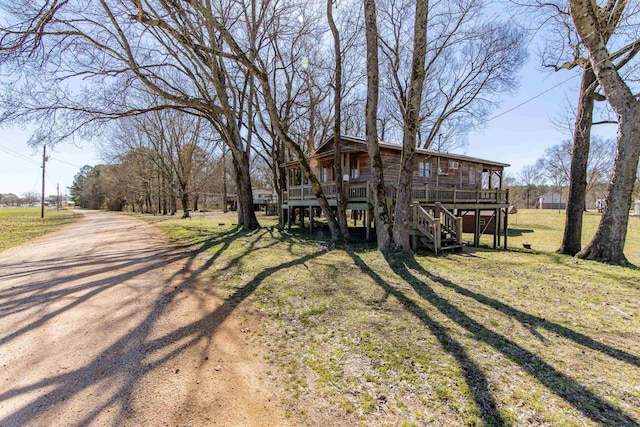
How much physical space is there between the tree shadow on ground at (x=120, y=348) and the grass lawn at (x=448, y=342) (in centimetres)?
65

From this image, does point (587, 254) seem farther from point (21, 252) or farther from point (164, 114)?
point (164, 114)

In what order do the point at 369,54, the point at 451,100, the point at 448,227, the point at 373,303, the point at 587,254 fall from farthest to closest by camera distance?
the point at 451,100 → the point at 448,227 → the point at 369,54 → the point at 587,254 → the point at 373,303

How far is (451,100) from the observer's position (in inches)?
883

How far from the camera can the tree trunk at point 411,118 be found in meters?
7.62

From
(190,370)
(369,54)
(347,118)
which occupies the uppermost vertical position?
(347,118)

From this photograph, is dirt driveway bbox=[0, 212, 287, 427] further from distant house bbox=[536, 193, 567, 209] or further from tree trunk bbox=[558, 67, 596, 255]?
distant house bbox=[536, 193, 567, 209]

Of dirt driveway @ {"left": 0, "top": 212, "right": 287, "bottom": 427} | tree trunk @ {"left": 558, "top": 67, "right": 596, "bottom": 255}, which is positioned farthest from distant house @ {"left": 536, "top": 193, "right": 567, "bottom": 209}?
dirt driveway @ {"left": 0, "top": 212, "right": 287, "bottom": 427}

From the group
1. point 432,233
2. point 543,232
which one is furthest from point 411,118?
point 543,232

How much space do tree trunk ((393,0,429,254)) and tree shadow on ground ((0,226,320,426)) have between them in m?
4.09

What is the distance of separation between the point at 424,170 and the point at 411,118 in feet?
33.8

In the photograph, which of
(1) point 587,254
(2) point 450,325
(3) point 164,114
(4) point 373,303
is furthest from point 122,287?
(3) point 164,114

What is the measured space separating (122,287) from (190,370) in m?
3.53

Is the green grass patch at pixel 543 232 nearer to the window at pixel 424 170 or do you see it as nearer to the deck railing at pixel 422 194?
the deck railing at pixel 422 194

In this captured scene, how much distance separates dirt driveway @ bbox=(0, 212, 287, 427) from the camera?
2365 millimetres
